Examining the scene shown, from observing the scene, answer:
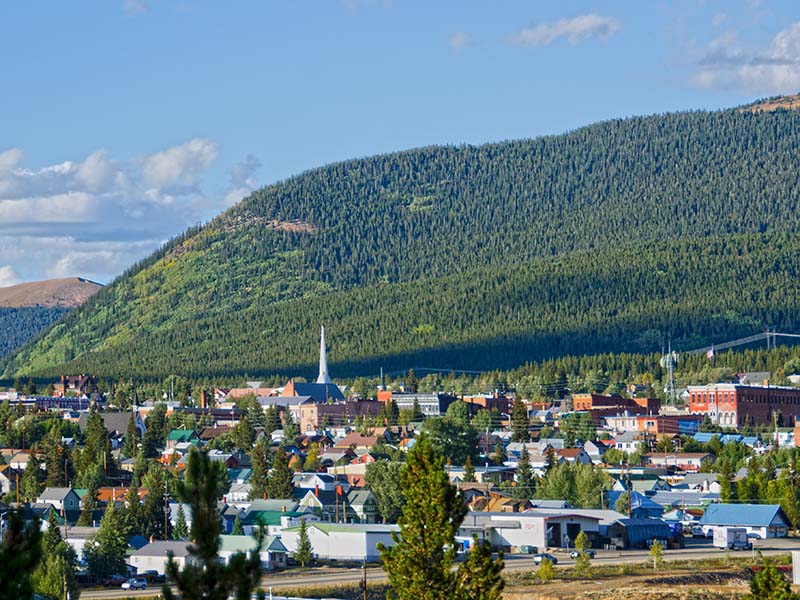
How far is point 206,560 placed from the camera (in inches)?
1158

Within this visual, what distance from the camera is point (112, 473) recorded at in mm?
152625

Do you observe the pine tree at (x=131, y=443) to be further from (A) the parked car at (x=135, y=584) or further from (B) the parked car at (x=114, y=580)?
(A) the parked car at (x=135, y=584)

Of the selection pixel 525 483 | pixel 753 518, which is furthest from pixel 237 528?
pixel 753 518

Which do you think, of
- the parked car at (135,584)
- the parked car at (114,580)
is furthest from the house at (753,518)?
the parked car at (135,584)

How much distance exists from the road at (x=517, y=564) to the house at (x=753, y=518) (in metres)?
1.43

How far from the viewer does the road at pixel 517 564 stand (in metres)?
88.6

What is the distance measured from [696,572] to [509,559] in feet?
49.9

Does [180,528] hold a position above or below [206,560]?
below

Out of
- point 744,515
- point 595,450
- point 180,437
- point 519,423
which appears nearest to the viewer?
point 744,515

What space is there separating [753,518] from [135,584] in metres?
45.6

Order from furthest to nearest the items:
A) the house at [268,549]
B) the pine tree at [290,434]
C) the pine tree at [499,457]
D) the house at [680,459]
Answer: the pine tree at [290,434], the house at [680,459], the pine tree at [499,457], the house at [268,549]

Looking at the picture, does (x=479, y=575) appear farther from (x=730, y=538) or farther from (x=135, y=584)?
(x=730, y=538)

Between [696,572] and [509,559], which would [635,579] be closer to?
[696,572]

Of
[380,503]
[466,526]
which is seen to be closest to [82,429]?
[380,503]
